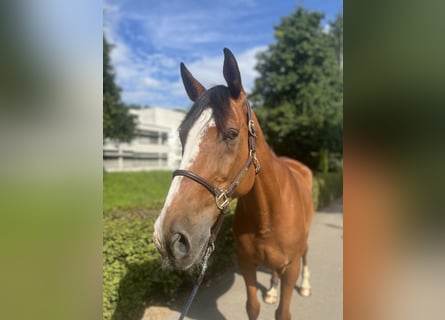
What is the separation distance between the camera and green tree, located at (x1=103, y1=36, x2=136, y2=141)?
11039 millimetres

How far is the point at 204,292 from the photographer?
3248 mm

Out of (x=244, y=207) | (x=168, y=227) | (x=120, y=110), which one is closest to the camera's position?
(x=168, y=227)

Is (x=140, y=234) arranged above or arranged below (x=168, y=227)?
below

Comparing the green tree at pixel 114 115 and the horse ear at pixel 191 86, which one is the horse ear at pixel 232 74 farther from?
the green tree at pixel 114 115

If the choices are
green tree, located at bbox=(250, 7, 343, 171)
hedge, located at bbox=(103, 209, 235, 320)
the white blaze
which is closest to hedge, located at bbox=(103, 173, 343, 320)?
hedge, located at bbox=(103, 209, 235, 320)

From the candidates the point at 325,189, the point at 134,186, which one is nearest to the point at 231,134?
the point at 325,189

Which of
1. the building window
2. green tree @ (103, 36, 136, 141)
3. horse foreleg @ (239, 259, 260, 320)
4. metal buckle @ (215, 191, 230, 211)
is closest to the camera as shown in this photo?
metal buckle @ (215, 191, 230, 211)

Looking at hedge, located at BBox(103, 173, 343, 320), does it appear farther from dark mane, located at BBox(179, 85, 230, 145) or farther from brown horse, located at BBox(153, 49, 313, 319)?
dark mane, located at BBox(179, 85, 230, 145)

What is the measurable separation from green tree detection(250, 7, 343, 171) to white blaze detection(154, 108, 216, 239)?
419 inches

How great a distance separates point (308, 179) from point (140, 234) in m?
2.03

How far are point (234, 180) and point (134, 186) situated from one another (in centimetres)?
1091
